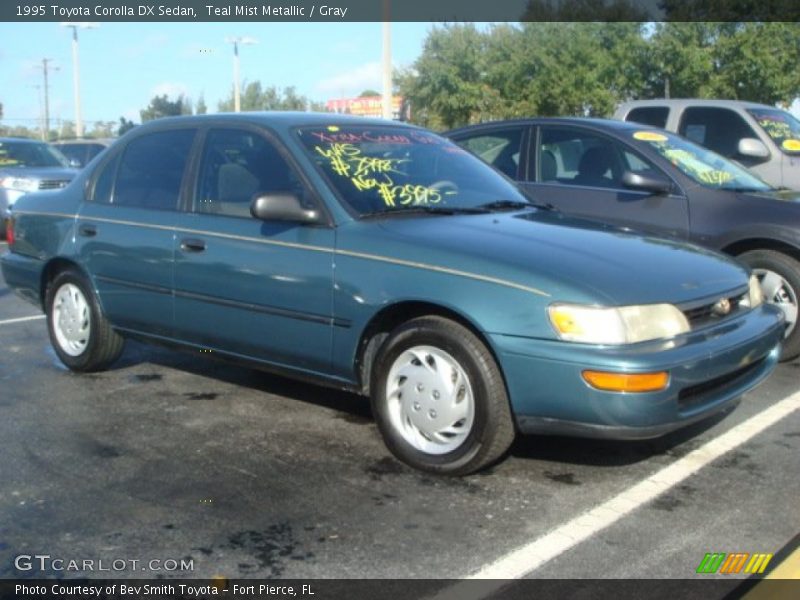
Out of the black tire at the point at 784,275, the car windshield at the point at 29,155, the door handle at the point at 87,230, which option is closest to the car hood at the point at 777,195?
the black tire at the point at 784,275

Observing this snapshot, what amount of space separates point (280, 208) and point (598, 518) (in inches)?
79.3

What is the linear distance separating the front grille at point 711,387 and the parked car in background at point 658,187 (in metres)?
1.61

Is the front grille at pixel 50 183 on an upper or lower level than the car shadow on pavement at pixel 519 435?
upper

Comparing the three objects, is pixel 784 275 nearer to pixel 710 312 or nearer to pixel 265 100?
pixel 710 312

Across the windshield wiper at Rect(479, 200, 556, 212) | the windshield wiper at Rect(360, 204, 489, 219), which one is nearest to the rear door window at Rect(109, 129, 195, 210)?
the windshield wiper at Rect(360, 204, 489, 219)

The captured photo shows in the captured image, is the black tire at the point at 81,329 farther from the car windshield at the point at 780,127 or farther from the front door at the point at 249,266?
the car windshield at the point at 780,127

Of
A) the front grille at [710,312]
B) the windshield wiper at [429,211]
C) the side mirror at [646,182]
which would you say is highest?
the side mirror at [646,182]

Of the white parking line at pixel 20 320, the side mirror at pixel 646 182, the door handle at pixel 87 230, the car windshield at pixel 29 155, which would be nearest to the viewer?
the door handle at pixel 87 230

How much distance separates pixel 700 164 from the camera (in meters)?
6.84

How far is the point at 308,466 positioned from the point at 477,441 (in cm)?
82

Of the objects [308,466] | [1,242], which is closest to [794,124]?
[308,466]

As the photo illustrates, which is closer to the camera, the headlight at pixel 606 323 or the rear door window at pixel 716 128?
the headlight at pixel 606 323

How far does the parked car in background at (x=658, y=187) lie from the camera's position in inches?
245

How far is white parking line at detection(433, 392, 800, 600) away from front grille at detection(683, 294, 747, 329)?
0.68 meters
